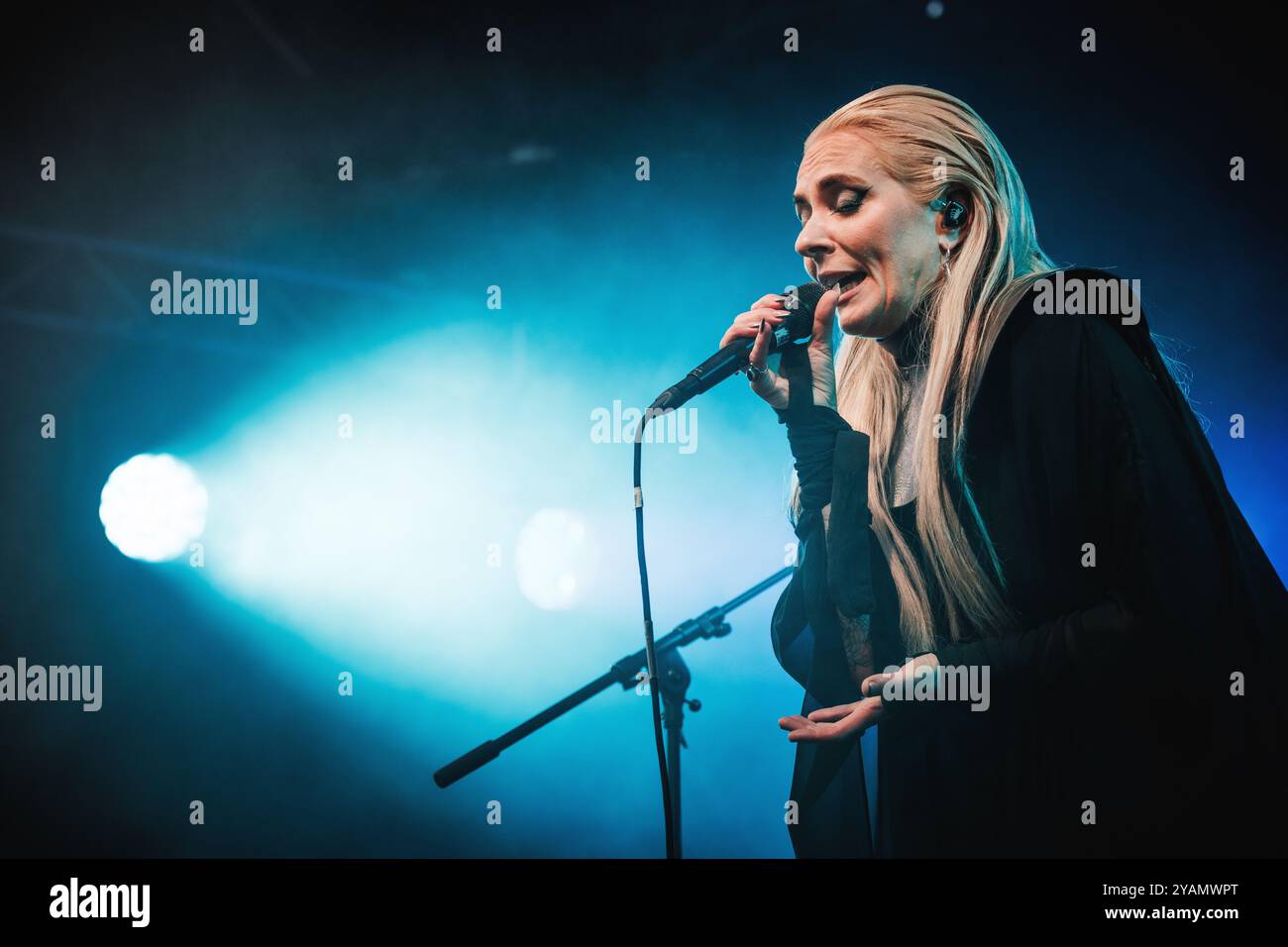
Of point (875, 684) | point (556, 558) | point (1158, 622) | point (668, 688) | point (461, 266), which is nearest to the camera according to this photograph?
point (1158, 622)

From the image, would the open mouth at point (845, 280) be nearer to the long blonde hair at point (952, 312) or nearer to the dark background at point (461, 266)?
the long blonde hair at point (952, 312)

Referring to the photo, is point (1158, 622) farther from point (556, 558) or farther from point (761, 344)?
point (556, 558)

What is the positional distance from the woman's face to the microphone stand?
68 cm

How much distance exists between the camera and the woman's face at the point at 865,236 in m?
1.63

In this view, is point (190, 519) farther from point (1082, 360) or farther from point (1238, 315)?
point (1238, 315)

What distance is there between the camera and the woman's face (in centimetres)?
163

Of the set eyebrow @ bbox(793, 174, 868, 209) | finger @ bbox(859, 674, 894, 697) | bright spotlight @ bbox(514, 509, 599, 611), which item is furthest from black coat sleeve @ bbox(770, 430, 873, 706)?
bright spotlight @ bbox(514, 509, 599, 611)

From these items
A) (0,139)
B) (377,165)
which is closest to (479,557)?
(377,165)

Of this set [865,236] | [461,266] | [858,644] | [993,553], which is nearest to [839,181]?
[865,236]

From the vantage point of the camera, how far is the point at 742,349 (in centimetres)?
162

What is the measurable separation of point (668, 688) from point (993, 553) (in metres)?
0.77

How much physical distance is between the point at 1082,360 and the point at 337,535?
75.4 inches
